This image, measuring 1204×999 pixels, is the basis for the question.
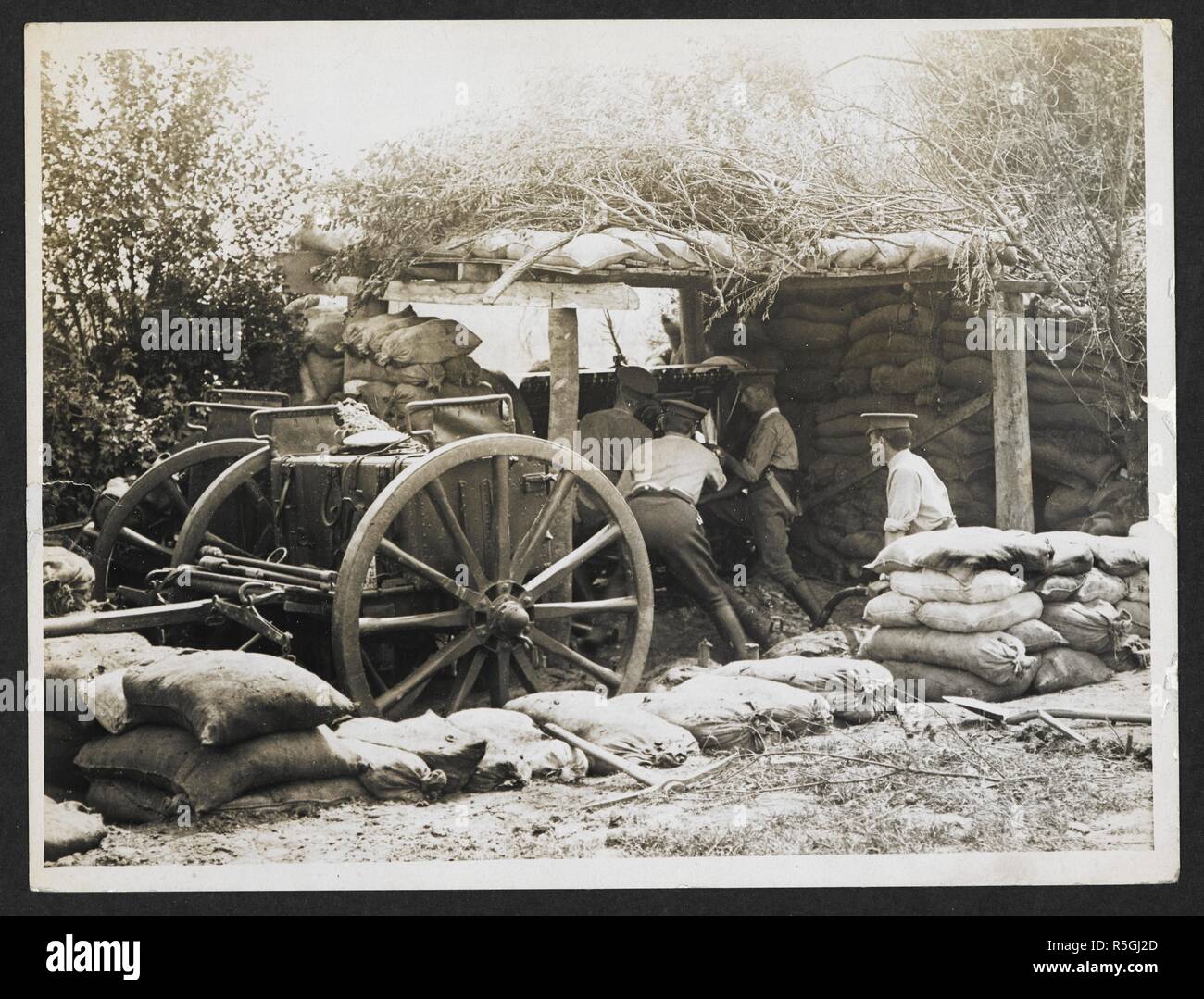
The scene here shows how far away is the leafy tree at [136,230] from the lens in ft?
23.6

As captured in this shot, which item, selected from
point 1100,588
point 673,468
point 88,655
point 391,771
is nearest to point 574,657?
point 391,771

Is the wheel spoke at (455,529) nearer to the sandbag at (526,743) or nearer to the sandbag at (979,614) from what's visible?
the sandbag at (526,743)

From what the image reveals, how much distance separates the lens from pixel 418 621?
6.98 m

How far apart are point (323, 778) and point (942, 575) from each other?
3118mm

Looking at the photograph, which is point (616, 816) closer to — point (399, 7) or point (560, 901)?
point (560, 901)

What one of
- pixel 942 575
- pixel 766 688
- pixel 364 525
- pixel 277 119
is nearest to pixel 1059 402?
pixel 942 575

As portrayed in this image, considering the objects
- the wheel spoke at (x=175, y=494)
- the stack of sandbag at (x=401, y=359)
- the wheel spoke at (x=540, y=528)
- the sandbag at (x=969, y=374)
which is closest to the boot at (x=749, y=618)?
the wheel spoke at (x=540, y=528)

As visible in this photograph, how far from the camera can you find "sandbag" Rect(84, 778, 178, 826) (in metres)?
6.79

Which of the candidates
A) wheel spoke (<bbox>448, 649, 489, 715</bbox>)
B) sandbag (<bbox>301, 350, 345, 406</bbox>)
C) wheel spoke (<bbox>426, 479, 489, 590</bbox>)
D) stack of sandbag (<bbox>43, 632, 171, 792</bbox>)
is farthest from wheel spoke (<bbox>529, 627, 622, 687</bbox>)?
stack of sandbag (<bbox>43, 632, 171, 792</bbox>)

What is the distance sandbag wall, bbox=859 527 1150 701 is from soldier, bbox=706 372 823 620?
691 mm

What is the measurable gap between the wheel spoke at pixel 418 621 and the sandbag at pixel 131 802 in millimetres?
1110

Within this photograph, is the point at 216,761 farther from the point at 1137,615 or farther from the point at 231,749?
the point at 1137,615

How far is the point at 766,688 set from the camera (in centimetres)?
739

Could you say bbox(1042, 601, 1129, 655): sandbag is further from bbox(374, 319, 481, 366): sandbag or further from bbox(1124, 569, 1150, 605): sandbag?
bbox(374, 319, 481, 366): sandbag
